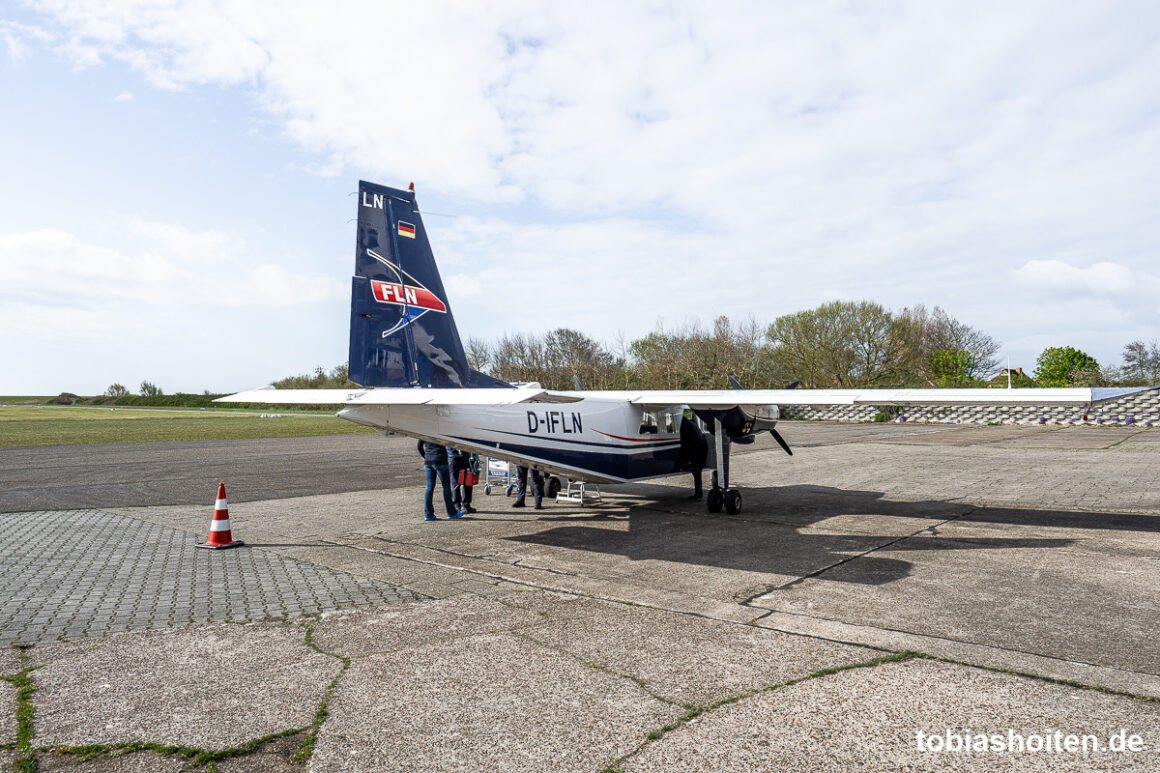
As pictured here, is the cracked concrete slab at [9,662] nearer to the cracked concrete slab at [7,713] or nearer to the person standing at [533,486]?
the cracked concrete slab at [7,713]

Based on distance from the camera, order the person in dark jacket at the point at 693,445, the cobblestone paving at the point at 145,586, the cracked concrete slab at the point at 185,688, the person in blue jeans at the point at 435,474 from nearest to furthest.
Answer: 1. the cracked concrete slab at the point at 185,688
2. the cobblestone paving at the point at 145,586
3. the person in blue jeans at the point at 435,474
4. the person in dark jacket at the point at 693,445

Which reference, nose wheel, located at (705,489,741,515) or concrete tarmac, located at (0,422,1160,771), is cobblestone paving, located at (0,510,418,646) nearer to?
concrete tarmac, located at (0,422,1160,771)

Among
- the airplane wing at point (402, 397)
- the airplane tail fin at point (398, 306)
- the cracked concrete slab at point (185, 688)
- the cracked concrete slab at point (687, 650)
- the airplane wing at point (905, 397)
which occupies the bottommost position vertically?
the cracked concrete slab at point (687, 650)

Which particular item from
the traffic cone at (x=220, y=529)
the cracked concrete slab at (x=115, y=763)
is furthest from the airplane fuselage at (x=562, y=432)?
the cracked concrete slab at (x=115, y=763)

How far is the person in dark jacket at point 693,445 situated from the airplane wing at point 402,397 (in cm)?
491

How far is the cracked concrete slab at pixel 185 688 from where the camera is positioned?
160 inches

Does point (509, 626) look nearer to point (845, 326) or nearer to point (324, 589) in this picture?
point (324, 589)

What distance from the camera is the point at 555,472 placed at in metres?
11.0

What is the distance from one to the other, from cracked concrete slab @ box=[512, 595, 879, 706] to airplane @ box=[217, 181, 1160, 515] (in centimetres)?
353

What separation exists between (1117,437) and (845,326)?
21277 millimetres

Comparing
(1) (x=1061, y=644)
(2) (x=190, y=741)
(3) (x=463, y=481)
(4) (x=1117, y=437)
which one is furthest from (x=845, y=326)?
(2) (x=190, y=741)

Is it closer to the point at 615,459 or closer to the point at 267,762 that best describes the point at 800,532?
the point at 615,459

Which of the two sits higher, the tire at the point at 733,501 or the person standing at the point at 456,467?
the person standing at the point at 456,467

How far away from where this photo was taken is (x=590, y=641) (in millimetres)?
5582
